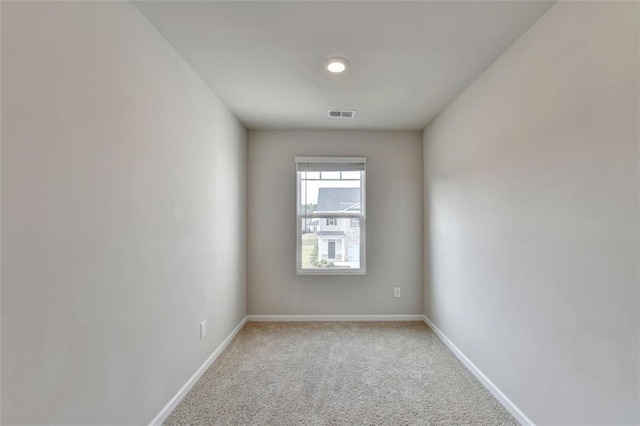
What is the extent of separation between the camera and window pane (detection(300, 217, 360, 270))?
388cm

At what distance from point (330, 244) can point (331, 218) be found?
0.33 m

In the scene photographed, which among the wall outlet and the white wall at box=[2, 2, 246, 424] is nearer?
the white wall at box=[2, 2, 246, 424]

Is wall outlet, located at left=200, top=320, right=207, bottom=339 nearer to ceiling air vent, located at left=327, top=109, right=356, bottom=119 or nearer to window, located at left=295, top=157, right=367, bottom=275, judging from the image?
window, located at left=295, top=157, right=367, bottom=275

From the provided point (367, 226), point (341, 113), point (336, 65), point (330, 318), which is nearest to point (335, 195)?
point (367, 226)

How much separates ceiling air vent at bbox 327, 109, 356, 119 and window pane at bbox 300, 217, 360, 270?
49.2 inches

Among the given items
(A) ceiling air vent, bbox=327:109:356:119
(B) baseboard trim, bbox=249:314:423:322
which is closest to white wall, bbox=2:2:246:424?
(A) ceiling air vent, bbox=327:109:356:119

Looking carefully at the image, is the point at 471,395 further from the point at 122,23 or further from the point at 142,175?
the point at 122,23

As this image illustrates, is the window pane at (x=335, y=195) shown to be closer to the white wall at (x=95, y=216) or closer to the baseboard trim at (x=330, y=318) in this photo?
the baseboard trim at (x=330, y=318)

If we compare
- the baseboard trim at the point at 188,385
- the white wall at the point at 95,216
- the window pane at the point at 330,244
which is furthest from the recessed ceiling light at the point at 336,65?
the baseboard trim at the point at 188,385

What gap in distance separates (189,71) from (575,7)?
7.56 ft

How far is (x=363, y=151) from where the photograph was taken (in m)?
3.90

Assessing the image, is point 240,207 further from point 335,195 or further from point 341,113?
point 341,113

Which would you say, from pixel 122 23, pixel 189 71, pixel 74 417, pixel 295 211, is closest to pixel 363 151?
pixel 295 211

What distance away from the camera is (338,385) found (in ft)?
7.72
